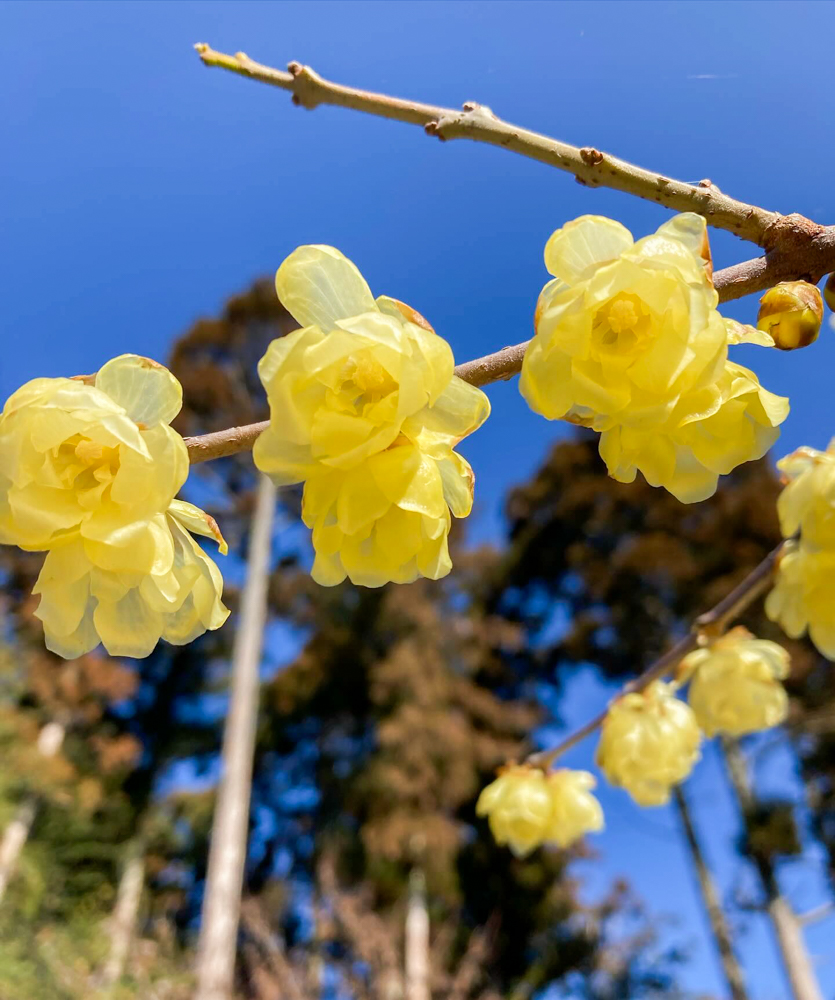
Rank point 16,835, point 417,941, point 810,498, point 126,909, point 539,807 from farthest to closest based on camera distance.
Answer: point 126,909, point 417,941, point 16,835, point 539,807, point 810,498

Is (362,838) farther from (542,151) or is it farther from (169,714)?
(542,151)

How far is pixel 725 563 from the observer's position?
890 cm

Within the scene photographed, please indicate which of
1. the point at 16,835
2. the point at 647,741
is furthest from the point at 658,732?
the point at 16,835

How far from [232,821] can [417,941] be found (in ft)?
9.58

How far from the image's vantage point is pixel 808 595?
35.9 inches

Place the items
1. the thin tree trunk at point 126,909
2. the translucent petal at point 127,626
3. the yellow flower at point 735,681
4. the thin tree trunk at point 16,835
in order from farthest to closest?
the thin tree trunk at point 16,835 → the thin tree trunk at point 126,909 → the yellow flower at point 735,681 → the translucent petal at point 127,626

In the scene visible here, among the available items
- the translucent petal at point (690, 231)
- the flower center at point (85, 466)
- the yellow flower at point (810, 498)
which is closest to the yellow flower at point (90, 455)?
the flower center at point (85, 466)

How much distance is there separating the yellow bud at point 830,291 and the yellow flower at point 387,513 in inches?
12.9

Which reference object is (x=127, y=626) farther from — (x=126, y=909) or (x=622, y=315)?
(x=126, y=909)

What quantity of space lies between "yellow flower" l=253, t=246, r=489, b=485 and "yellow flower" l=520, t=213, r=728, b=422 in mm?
60

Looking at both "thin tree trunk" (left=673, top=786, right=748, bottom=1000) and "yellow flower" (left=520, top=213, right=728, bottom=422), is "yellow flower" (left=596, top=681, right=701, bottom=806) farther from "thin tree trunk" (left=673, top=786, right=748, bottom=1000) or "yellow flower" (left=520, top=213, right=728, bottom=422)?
"thin tree trunk" (left=673, top=786, right=748, bottom=1000)

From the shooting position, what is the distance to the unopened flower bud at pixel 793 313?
523mm

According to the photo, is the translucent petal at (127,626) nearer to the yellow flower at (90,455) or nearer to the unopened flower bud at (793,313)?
the yellow flower at (90,455)

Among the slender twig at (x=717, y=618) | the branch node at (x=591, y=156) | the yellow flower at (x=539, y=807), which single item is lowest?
the yellow flower at (x=539, y=807)
